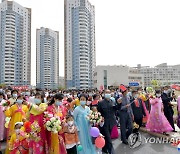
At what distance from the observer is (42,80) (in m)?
96.8

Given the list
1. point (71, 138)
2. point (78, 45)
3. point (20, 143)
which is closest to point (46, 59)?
point (78, 45)

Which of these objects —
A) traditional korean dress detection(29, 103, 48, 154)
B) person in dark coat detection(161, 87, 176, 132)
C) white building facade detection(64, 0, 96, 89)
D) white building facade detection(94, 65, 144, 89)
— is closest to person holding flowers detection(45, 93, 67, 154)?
traditional korean dress detection(29, 103, 48, 154)

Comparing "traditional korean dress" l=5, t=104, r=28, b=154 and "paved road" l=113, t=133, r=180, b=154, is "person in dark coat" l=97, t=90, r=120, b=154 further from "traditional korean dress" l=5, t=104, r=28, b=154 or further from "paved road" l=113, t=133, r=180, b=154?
"traditional korean dress" l=5, t=104, r=28, b=154

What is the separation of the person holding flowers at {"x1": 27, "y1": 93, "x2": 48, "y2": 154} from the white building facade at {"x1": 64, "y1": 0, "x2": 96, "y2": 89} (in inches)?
2862

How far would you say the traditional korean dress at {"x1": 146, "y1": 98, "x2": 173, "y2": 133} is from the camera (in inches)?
311

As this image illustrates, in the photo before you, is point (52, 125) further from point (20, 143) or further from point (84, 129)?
point (84, 129)

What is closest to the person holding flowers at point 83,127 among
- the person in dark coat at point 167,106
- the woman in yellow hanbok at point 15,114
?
the woman in yellow hanbok at point 15,114

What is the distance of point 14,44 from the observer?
80.4m

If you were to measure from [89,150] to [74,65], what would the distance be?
7381 cm

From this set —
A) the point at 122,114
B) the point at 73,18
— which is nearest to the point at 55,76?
the point at 73,18

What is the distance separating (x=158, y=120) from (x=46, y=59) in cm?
9212

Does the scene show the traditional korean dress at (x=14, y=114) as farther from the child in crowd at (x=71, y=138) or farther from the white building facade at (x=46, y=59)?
the white building facade at (x=46, y=59)

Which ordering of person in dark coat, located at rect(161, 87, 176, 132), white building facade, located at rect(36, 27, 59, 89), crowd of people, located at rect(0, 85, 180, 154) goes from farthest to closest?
1. white building facade, located at rect(36, 27, 59, 89)
2. person in dark coat, located at rect(161, 87, 176, 132)
3. crowd of people, located at rect(0, 85, 180, 154)

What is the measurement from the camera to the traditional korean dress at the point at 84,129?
5285 mm
